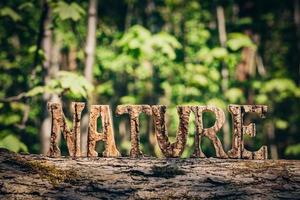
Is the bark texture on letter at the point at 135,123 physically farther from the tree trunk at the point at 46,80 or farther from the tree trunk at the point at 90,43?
the tree trunk at the point at 46,80

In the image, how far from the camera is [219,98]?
9.95 metres

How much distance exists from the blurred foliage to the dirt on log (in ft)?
5.36

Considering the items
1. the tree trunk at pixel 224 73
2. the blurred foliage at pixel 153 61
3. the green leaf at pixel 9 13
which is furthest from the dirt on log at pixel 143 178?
the tree trunk at pixel 224 73

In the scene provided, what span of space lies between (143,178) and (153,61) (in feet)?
24.9

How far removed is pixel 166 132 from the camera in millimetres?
3396

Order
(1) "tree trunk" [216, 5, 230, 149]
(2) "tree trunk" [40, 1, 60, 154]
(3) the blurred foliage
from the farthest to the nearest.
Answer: (1) "tree trunk" [216, 5, 230, 149] < (3) the blurred foliage < (2) "tree trunk" [40, 1, 60, 154]

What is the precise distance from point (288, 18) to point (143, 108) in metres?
15.5

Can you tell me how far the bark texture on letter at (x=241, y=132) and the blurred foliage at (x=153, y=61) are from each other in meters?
2.17

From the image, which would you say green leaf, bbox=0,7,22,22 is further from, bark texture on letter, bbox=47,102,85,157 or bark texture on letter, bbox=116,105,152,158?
bark texture on letter, bbox=116,105,152,158

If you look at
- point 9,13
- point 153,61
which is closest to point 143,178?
point 9,13

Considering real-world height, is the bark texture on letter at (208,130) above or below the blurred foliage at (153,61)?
below

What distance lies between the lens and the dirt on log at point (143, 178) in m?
2.84

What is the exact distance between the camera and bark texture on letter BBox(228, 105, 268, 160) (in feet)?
11.0

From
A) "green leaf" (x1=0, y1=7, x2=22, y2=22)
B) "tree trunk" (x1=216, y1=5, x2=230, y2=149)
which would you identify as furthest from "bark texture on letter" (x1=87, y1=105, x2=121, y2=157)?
"tree trunk" (x1=216, y1=5, x2=230, y2=149)
